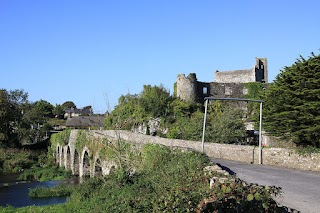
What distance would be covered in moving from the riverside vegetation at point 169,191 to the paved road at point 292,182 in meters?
1.52

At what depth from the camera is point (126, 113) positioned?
47.6m

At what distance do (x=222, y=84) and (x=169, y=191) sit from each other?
4184 cm

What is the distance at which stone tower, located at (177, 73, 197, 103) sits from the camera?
46.5m

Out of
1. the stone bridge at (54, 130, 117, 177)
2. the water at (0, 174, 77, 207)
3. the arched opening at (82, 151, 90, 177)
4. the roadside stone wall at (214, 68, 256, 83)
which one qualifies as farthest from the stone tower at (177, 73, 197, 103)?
the water at (0, 174, 77, 207)

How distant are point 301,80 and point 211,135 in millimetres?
14499

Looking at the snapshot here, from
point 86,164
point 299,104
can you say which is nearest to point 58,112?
point 86,164

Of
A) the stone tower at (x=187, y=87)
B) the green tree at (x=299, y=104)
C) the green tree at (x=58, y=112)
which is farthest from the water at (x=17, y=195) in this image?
the green tree at (x=58, y=112)

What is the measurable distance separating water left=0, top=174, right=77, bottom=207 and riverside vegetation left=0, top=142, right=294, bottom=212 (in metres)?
6.82

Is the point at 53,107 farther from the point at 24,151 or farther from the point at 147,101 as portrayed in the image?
the point at 147,101

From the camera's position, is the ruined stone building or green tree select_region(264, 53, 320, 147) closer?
green tree select_region(264, 53, 320, 147)

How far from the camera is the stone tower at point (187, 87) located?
4653cm

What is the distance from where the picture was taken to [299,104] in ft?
64.8

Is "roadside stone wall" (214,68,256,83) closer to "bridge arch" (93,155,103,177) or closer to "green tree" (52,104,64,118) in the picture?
"bridge arch" (93,155,103,177)

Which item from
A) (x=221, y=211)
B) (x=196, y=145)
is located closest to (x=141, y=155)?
(x=196, y=145)
